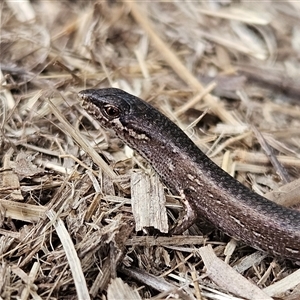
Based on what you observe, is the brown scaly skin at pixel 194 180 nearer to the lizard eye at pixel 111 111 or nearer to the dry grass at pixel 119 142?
the lizard eye at pixel 111 111

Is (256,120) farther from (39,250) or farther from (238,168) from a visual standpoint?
(39,250)

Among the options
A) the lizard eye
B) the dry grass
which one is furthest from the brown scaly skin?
the dry grass

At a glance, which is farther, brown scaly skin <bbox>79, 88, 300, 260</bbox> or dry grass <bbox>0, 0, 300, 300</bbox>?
brown scaly skin <bbox>79, 88, 300, 260</bbox>

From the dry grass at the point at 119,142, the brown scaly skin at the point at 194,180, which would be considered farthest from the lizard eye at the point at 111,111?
the dry grass at the point at 119,142

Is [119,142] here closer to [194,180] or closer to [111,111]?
[111,111]

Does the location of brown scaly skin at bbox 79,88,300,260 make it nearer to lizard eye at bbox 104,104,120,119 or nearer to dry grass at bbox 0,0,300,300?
lizard eye at bbox 104,104,120,119

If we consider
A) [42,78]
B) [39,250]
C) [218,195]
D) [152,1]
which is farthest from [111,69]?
[39,250]
